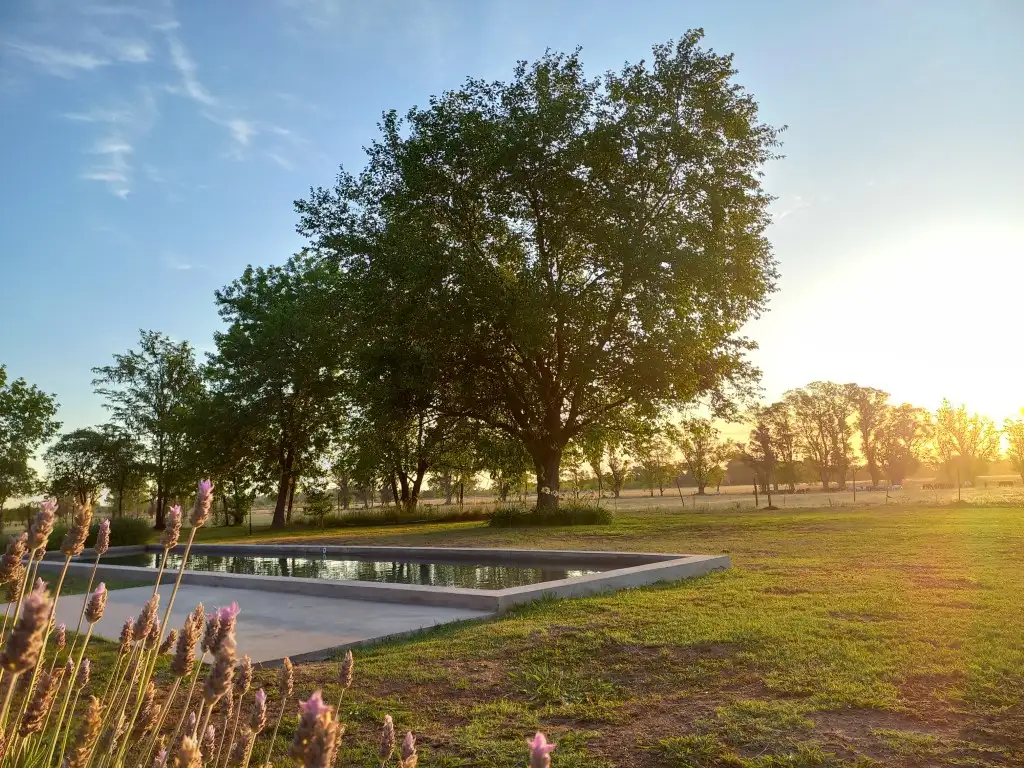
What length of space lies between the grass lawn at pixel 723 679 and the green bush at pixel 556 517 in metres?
14.6

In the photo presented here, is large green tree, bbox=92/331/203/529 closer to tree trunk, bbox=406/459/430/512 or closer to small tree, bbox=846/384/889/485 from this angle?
tree trunk, bbox=406/459/430/512

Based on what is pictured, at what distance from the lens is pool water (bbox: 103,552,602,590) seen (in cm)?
1103

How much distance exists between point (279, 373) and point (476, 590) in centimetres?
2878

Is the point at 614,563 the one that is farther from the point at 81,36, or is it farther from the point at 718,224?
the point at 718,224

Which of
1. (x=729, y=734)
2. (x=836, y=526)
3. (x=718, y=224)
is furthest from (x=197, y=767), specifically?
(x=718, y=224)

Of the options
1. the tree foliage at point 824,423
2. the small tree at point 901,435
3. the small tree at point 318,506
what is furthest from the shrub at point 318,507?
the small tree at point 901,435

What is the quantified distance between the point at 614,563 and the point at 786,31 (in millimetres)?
10478

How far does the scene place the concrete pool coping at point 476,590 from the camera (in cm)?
810

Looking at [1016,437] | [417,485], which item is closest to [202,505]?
[417,485]

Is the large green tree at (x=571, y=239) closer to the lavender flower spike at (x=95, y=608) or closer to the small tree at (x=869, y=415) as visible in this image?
the lavender flower spike at (x=95, y=608)

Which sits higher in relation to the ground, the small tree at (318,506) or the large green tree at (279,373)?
the large green tree at (279,373)

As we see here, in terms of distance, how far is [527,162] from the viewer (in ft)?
77.0

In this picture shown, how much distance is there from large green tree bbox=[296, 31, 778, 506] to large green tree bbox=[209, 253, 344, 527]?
8601 mm

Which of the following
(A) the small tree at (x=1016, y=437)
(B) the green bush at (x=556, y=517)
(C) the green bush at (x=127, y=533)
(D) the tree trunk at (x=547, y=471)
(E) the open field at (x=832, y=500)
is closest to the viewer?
(C) the green bush at (x=127, y=533)
